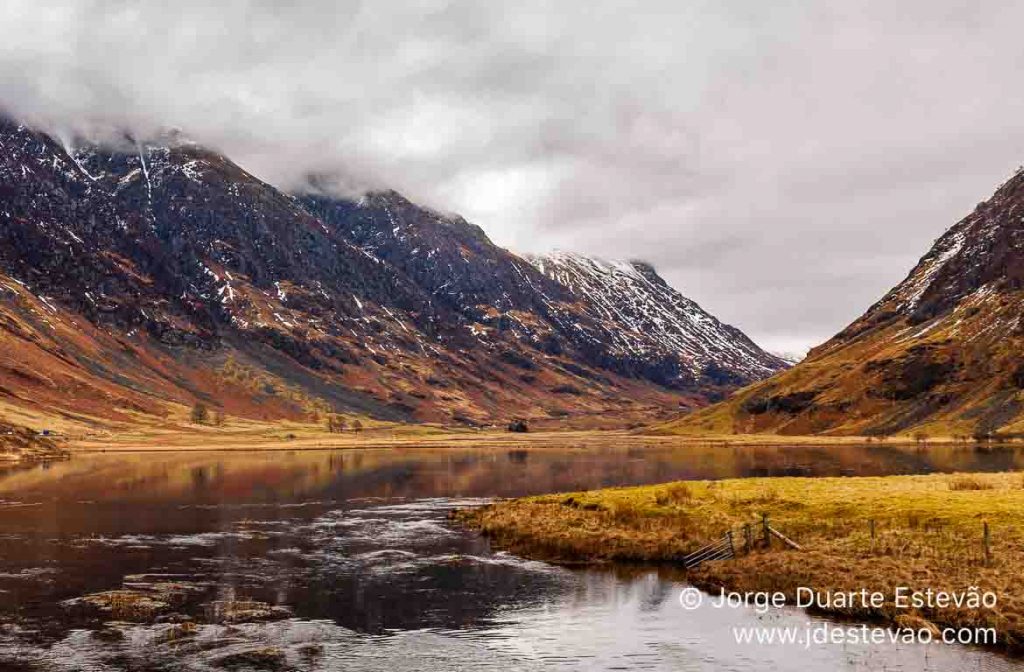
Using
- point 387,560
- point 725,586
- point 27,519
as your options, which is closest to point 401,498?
point 27,519

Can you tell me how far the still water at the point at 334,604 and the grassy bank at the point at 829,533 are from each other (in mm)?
3306

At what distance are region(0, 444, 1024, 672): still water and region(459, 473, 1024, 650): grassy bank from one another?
3306 millimetres

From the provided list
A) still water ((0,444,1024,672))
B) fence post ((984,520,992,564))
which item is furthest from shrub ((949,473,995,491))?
still water ((0,444,1024,672))

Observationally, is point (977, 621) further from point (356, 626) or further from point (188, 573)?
point (188, 573)

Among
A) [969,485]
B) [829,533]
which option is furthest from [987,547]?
[969,485]

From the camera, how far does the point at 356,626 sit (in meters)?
46.5

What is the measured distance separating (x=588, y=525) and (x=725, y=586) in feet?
63.8

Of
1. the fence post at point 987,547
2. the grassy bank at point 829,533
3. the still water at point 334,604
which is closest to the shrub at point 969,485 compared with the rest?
the grassy bank at point 829,533

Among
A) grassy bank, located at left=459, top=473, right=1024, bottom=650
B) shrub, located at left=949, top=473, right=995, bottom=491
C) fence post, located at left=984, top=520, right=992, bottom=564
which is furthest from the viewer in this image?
shrub, located at left=949, top=473, right=995, bottom=491

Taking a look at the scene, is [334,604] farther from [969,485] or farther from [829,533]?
[969,485]

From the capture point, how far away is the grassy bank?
1775 inches

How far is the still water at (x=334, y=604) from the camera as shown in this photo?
131ft

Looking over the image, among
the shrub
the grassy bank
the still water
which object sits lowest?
the still water

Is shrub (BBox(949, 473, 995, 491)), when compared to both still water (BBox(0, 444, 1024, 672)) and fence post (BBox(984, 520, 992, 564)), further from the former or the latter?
still water (BBox(0, 444, 1024, 672))
